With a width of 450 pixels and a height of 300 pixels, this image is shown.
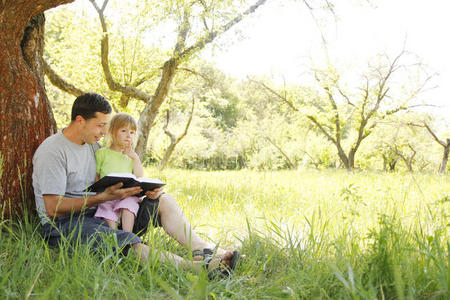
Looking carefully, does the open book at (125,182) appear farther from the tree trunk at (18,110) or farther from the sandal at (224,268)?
the sandal at (224,268)

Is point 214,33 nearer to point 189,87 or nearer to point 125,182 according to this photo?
point 125,182

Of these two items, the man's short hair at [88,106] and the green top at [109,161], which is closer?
the man's short hair at [88,106]

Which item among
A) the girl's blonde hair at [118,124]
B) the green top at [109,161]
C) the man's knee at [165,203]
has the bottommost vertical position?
the man's knee at [165,203]

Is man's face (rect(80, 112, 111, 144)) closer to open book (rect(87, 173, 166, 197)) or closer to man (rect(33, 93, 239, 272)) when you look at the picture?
man (rect(33, 93, 239, 272))

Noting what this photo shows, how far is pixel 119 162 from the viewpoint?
3391mm

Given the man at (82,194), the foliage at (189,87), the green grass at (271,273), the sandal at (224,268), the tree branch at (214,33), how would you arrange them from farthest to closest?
the foliage at (189,87), the tree branch at (214,33), the man at (82,194), the sandal at (224,268), the green grass at (271,273)

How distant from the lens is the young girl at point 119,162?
296 centimetres

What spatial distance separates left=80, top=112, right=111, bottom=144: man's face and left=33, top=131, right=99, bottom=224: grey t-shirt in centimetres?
11

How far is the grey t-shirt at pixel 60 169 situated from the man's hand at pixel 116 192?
25 cm

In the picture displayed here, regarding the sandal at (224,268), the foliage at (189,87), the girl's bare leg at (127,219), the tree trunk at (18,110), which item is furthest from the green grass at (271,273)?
the foliage at (189,87)

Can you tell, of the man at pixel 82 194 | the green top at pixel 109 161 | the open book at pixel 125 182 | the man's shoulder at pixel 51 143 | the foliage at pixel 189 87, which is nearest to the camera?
the man at pixel 82 194

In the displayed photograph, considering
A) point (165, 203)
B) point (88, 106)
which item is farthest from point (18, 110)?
point (165, 203)

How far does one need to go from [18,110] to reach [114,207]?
1.19 meters

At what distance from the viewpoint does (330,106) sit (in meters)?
15.2
